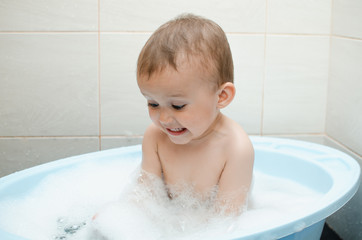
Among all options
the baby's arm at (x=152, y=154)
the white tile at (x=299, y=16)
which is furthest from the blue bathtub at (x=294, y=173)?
the white tile at (x=299, y=16)

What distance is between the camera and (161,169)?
1364mm

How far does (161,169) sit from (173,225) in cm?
17

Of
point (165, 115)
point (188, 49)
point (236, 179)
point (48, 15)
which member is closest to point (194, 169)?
point (236, 179)

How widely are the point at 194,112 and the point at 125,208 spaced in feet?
1.08

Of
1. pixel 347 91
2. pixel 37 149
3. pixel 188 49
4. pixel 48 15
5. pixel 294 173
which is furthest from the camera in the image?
pixel 37 149

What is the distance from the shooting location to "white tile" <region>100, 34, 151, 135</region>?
1811mm

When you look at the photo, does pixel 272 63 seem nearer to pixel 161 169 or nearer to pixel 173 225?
pixel 161 169

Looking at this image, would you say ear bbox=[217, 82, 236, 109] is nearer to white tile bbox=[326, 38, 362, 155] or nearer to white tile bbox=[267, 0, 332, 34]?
white tile bbox=[326, 38, 362, 155]

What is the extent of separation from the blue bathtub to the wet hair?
38cm

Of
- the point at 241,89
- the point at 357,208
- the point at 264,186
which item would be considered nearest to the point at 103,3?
the point at 241,89

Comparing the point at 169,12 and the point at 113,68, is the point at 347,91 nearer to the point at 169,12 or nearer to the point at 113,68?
the point at 169,12

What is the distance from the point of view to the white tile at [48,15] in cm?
177

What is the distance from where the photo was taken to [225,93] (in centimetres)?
120

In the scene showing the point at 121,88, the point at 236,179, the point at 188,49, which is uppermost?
the point at 188,49
